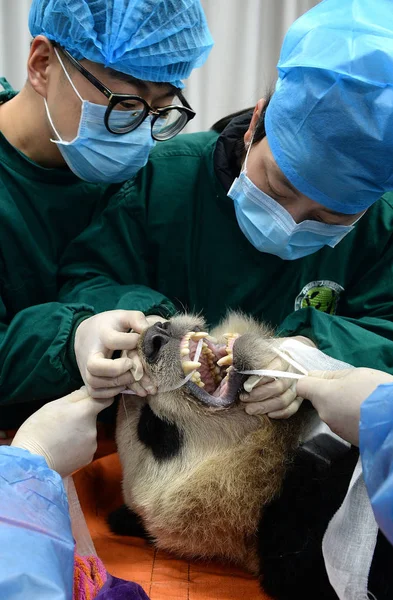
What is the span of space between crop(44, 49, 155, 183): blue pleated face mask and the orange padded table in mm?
855

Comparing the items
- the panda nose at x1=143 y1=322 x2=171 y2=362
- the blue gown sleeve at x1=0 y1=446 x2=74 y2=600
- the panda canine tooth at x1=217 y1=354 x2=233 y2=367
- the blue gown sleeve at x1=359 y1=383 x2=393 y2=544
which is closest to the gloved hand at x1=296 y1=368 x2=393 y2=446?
the blue gown sleeve at x1=359 y1=383 x2=393 y2=544

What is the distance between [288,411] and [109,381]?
39 centimetres

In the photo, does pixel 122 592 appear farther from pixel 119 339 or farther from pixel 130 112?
pixel 130 112

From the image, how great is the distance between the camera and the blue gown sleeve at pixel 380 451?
0.81m

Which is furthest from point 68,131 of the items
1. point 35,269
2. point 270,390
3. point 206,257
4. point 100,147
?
point 270,390

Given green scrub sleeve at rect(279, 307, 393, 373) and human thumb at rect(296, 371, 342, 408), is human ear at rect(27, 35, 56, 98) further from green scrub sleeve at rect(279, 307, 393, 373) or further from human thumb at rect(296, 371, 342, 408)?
human thumb at rect(296, 371, 342, 408)

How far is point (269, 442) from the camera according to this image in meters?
1.41

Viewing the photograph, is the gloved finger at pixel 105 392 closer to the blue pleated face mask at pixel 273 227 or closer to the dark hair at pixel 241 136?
the blue pleated face mask at pixel 273 227

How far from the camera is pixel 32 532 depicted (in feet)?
2.89

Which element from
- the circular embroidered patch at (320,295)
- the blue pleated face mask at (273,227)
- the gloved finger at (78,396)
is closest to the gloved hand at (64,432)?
the gloved finger at (78,396)

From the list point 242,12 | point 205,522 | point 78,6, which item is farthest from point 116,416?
point 242,12

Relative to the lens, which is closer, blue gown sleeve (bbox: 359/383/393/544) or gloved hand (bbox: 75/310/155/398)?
blue gown sleeve (bbox: 359/383/393/544)

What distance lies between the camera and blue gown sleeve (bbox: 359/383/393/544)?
805mm

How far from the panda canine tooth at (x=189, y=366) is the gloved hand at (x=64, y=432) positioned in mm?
221
